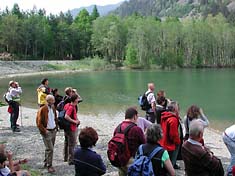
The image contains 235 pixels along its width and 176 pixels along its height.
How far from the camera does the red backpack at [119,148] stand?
6.01 metres

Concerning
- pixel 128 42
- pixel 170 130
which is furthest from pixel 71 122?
pixel 128 42

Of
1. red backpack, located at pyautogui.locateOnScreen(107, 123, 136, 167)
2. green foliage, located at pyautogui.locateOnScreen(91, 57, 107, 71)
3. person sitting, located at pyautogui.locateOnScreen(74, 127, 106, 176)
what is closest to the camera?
person sitting, located at pyautogui.locateOnScreen(74, 127, 106, 176)

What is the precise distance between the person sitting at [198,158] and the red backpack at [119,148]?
1.06m

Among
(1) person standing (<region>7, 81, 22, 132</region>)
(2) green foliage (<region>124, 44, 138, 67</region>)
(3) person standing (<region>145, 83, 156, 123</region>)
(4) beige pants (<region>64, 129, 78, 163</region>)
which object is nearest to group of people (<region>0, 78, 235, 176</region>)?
(4) beige pants (<region>64, 129, 78, 163</region>)

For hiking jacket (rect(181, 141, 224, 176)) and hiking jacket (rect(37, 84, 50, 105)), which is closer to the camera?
hiking jacket (rect(181, 141, 224, 176))

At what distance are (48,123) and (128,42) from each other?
85.3m

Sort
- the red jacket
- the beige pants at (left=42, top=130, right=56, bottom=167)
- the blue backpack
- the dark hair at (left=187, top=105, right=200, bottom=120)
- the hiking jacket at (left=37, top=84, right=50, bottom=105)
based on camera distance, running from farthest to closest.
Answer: the hiking jacket at (left=37, top=84, right=50, bottom=105)
the beige pants at (left=42, top=130, right=56, bottom=167)
the dark hair at (left=187, top=105, right=200, bottom=120)
the red jacket
the blue backpack

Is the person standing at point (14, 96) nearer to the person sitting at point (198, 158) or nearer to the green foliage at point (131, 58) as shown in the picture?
the person sitting at point (198, 158)

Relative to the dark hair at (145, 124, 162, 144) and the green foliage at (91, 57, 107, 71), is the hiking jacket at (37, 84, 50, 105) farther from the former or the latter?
the green foliage at (91, 57, 107, 71)

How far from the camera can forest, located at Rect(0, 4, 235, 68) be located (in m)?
88.7

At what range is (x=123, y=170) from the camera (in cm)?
628

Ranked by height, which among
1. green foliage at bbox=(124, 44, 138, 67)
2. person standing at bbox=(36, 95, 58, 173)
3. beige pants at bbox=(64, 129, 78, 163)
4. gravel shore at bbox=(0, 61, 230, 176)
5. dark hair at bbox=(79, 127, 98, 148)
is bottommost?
gravel shore at bbox=(0, 61, 230, 176)

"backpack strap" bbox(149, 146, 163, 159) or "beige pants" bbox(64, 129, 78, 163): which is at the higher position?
"backpack strap" bbox(149, 146, 163, 159)

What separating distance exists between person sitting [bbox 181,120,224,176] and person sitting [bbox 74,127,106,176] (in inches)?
48.6
